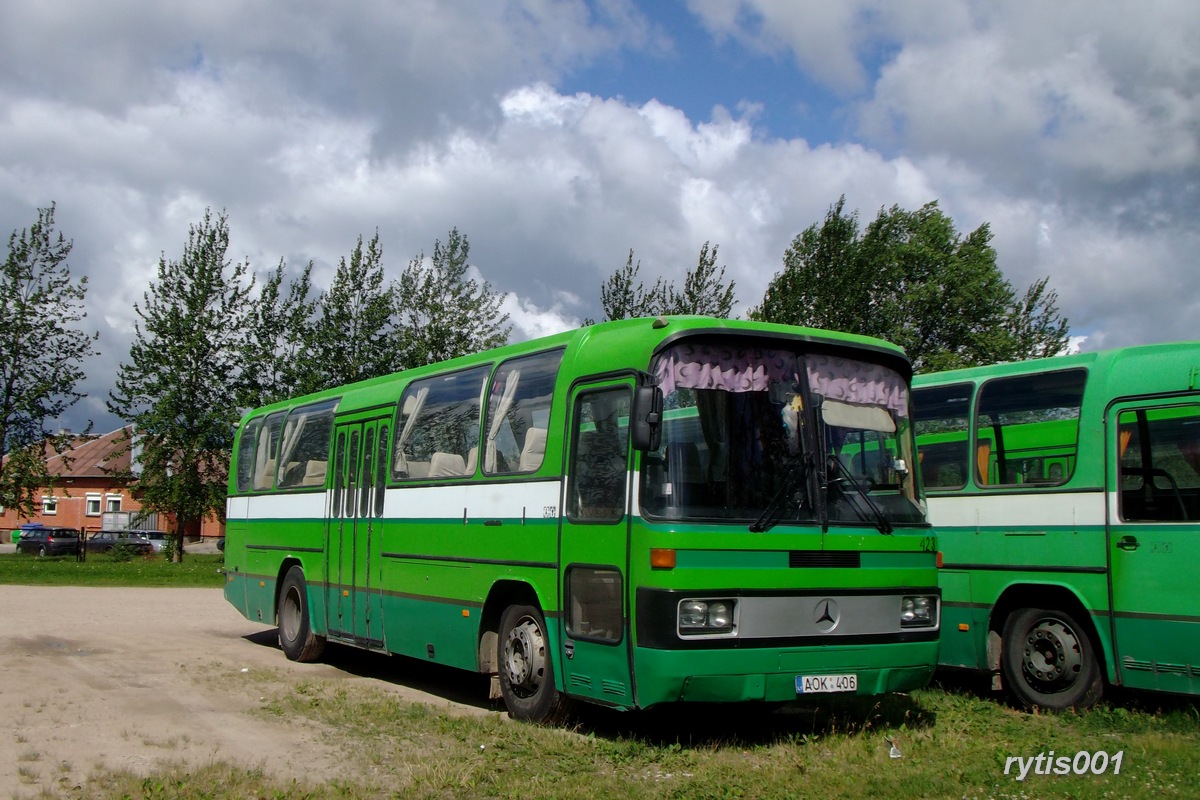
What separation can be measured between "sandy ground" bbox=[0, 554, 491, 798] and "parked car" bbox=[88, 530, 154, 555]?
2927 centimetres

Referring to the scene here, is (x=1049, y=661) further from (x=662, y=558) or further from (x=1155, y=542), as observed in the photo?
(x=662, y=558)

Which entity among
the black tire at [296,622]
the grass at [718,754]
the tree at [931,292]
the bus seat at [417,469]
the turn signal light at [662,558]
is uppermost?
the tree at [931,292]

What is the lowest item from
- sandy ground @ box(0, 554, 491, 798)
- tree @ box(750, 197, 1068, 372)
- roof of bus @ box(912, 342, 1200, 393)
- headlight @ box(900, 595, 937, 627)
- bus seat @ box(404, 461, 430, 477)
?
sandy ground @ box(0, 554, 491, 798)

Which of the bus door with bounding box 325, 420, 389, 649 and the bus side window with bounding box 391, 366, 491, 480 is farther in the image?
the bus door with bounding box 325, 420, 389, 649

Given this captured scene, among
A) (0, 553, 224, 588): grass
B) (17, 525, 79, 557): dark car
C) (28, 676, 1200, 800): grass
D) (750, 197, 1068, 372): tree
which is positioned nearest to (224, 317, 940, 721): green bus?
(28, 676, 1200, 800): grass

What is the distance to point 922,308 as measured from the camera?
51125 millimetres

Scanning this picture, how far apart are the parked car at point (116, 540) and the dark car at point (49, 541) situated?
1126 mm

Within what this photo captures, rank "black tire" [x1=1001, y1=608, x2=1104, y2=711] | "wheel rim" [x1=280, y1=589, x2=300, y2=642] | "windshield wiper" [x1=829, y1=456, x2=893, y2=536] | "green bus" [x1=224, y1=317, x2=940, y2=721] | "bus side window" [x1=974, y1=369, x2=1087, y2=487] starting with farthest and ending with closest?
"wheel rim" [x1=280, y1=589, x2=300, y2=642], "bus side window" [x1=974, y1=369, x2=1087, y2=487], "black tire" [x1=1001, y1=608, x2=1104, y2=711], "windshield wiper" [x1=829, y1=456, x2=893, y2=536], "green bus" [x1=224, y1=317, x2=940, y2=721]

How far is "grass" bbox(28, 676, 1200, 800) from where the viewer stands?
283 inches

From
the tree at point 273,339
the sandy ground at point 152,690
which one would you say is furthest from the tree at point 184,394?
the sandy ground at point 152,690

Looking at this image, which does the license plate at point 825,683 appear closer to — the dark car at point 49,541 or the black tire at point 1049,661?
the black tire at point 1049,661

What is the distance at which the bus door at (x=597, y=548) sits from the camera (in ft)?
27.8

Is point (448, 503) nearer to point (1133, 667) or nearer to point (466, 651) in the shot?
point (466, 651)

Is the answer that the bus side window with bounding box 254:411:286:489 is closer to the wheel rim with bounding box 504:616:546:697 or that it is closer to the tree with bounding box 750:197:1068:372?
the wheel rim with bounding box 504:616:546:697
